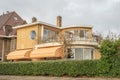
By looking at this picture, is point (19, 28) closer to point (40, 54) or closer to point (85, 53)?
point (40, 54)

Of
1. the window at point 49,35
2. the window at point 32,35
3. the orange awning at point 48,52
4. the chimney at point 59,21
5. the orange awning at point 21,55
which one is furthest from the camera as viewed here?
the chimney at point 59,21

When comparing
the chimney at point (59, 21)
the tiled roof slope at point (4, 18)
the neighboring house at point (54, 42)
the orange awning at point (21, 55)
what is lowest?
the orange awning at point (21, 55)

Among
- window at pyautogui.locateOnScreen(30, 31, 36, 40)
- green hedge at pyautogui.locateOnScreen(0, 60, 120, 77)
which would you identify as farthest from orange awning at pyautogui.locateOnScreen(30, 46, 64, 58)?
green hedge at pyautogui.locateOnScreen(0, 60, 120, 77)

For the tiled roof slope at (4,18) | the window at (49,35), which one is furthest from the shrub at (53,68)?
the tiled roof slope at (4,18)

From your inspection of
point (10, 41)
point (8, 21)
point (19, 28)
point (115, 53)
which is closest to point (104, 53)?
point (115, 53)

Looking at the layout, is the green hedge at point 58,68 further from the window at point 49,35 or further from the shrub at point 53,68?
the window at point 49,35

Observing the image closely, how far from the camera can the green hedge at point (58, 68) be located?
30.0 m

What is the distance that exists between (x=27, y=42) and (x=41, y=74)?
15844 millimetres

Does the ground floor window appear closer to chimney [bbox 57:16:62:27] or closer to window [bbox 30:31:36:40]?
window [bbox 30:31:36:40]

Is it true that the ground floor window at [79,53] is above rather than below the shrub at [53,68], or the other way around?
above

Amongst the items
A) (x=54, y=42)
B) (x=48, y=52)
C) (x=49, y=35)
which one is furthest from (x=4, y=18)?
(x=48, y=52)

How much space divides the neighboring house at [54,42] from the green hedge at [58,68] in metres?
5.32

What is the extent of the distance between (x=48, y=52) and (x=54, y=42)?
305 cm

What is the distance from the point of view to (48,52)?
4256 centimetres
